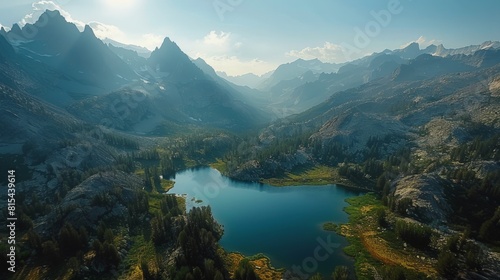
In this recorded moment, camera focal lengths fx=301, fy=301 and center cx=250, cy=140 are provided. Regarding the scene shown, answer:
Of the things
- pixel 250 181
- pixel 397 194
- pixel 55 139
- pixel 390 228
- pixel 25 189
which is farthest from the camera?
pixel 55 139

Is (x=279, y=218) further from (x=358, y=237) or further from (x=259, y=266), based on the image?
(x=259, y=266)

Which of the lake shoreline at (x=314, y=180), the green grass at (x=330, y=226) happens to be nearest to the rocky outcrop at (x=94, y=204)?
the lake shoreline at (x=314, y=180)

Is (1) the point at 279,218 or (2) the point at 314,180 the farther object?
(2) the point at 314,180

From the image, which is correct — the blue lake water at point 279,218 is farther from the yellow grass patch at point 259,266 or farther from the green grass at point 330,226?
the yellow grass patch at point 259,266

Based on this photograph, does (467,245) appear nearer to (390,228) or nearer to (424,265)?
(424,265)

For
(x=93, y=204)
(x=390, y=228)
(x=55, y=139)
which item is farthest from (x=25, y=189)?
(x=390, y=228)

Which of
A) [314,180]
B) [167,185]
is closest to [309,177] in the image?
[314,180]
